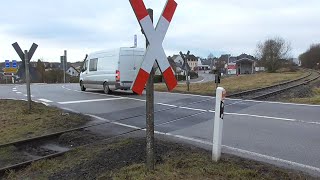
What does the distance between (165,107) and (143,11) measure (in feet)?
31.3

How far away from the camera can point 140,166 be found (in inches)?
209

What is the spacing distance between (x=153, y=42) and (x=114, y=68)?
15.7 meters

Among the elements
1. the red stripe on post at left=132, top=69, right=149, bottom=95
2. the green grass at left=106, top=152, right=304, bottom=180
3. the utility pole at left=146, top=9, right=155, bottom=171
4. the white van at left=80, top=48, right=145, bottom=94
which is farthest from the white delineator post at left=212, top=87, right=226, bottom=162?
the white van at left=80, top=48, right=145, bottom=94

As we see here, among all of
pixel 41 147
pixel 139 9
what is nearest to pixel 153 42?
pixel 139 9

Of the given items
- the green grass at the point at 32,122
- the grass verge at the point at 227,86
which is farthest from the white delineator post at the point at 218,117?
the grass verge at the point at 227,86

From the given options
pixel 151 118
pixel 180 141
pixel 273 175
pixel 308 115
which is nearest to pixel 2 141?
pixel 180 141

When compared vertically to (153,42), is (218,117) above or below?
below

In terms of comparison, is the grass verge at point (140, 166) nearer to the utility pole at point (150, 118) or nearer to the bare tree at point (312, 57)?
the utility pole at point (150, 118)

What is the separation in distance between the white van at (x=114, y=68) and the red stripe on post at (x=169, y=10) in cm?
1398

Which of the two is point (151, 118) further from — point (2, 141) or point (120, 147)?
point (2, 141)

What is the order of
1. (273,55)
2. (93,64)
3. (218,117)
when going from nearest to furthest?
(218,117) < (93,64) < (273,55)

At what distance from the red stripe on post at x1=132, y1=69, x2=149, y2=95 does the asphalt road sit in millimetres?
2890

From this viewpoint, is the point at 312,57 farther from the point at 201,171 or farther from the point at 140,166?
the point at 140,166

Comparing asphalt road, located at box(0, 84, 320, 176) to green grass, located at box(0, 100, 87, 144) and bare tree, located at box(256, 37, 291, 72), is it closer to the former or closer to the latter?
green grass, located at box(0, 100, 87, 144)
